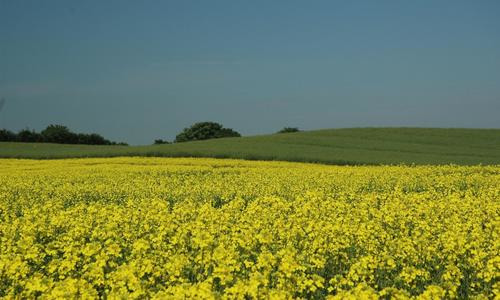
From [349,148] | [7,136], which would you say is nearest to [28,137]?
[7,136]

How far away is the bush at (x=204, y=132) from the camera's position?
4136 inches

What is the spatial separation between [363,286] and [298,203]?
32.4ft

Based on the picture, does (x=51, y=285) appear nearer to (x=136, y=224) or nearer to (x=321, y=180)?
(x=136, y=224)

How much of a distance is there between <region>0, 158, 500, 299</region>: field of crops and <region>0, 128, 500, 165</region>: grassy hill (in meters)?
27.7

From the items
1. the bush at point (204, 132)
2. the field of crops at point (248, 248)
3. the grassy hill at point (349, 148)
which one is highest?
the bush at point (204, 132)

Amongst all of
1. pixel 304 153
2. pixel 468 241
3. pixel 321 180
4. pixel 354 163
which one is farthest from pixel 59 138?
pixel 468 241

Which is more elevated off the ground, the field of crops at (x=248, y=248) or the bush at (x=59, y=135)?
the bush at (x=59, y=135)

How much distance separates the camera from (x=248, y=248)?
10.3 m

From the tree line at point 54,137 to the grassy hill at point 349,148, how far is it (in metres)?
10.7

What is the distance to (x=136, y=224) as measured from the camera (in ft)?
44.9

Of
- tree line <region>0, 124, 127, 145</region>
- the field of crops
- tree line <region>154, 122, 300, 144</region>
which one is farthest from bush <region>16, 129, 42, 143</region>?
the field of crops

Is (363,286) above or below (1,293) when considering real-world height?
above

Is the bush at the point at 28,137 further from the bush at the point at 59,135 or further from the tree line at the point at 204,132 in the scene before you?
the tree line at the point at 204,132

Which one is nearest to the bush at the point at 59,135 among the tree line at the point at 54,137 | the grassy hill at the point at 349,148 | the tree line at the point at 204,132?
the tree line at the point at 54,137
